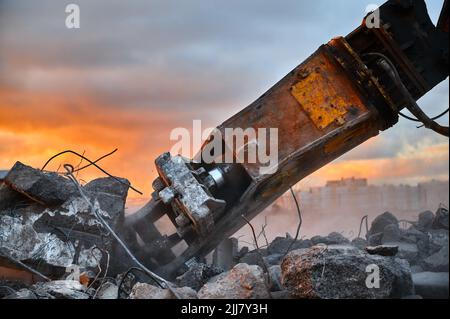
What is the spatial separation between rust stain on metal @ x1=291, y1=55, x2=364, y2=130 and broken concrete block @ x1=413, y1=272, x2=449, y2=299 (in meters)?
1.65

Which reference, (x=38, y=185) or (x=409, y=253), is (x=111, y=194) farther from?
(x=409, y=253)

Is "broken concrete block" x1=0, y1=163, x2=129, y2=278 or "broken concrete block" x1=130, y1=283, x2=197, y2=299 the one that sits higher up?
"broken concrete block" x1=0, y1=163, x2=129, y2=278

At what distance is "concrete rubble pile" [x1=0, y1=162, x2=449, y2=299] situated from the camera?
11.9ft

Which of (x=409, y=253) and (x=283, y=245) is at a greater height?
(x=283, y=245)

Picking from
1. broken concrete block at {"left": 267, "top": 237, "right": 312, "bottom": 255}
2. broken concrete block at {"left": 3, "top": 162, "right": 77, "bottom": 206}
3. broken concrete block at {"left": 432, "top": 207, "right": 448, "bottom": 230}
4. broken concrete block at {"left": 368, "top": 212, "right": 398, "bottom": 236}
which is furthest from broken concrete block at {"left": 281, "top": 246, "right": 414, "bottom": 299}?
broken concrete block at {"left": 368, "top": 212, "right": 398, "bottom": 236}

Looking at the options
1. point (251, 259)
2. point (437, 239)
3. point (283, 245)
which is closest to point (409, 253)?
point (437, 239)

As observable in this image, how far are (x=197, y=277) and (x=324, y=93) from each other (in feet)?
7.08

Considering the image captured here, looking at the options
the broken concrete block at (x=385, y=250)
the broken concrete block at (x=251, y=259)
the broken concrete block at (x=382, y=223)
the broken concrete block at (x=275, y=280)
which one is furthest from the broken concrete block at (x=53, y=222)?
the broken concrete block at (x=382, y=223)

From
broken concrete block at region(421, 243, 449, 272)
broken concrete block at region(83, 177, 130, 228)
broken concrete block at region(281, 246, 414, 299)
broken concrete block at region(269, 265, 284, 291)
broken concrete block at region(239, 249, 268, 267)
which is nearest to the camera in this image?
broken concrete block at region(281, 246, 414, 299)

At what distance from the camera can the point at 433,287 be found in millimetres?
3779

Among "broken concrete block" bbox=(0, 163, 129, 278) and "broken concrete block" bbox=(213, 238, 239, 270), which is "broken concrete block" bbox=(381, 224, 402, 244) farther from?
"broken concrete block" bbox=(0, 163, 129, 278)

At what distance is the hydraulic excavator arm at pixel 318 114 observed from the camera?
476 cm
